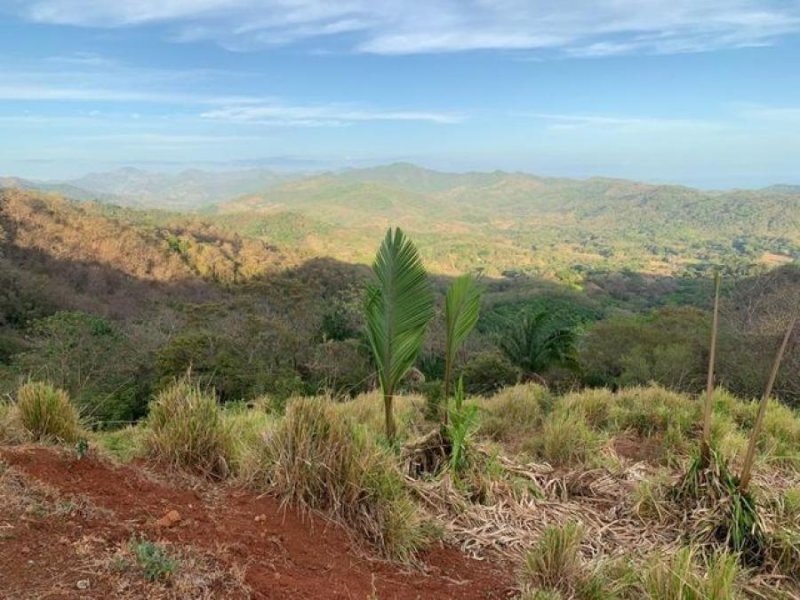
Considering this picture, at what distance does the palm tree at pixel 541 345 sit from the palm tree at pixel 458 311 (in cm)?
1285

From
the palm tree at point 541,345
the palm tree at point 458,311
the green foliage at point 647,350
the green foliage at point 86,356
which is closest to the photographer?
the palm tree at point 458,311

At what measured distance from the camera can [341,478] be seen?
11.2ft

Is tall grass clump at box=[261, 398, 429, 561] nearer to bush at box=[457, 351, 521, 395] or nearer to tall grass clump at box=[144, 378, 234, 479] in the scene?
→ tall grass clump at box=[144, 378, 234, 479]

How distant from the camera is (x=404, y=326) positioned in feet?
13.9

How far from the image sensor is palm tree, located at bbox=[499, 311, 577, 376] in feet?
56.3

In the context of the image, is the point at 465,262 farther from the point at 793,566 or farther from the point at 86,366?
the point at 793,566

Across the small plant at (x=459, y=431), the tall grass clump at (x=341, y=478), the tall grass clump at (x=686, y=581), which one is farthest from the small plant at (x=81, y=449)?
the tall grass clump at (x=686, y=581)

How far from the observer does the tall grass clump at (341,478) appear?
3312mm

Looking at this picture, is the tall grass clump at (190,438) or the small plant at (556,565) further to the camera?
the tall grass clump at (190,438)

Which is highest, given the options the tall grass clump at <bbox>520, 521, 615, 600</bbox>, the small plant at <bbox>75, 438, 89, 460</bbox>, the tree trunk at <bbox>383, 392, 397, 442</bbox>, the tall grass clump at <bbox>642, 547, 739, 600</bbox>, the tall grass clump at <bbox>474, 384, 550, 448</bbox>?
the small plant at <bbox>75, 438, 89, 460</bbox>

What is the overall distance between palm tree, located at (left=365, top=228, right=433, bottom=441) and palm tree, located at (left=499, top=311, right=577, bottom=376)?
13231mm

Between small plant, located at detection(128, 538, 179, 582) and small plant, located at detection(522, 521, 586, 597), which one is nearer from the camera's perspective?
small plant, located at detection(128, 538, 179, 582)

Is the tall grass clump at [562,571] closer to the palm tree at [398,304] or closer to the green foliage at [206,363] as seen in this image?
the palm tree at [398,304]

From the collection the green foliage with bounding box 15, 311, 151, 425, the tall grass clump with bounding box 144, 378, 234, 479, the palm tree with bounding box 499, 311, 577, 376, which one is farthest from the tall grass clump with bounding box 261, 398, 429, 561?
the green foliage with bounding box 15, 311, 151, 425
